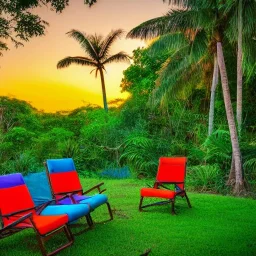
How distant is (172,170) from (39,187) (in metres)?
2.97

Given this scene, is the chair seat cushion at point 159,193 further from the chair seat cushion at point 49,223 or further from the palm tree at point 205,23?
the palm tree at point 205,23

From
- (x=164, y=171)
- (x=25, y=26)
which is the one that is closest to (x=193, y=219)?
(x=164, y=171)

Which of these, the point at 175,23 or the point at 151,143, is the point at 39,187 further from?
the point at 151,143

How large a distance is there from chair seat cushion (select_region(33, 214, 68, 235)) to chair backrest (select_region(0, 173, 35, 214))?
1.30 feet

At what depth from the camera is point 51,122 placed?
27.4 meters

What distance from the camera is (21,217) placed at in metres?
4.96

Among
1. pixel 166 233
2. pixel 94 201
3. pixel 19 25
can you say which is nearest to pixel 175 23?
pixel 19 25

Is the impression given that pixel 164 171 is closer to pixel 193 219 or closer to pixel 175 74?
pixel 193 219

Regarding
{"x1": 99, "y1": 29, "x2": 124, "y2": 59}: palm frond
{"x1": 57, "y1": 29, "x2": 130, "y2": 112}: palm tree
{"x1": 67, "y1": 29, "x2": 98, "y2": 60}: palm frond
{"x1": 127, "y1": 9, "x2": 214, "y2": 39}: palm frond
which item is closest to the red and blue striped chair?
{"x1": 127, "y1": 9, "x2": 214, "y2": 39}: palm frond

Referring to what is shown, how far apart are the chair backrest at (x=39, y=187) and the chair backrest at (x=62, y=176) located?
0.58 ft

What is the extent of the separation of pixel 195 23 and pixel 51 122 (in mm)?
18895

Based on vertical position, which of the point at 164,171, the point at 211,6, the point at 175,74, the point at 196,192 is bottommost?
the point at 196,192

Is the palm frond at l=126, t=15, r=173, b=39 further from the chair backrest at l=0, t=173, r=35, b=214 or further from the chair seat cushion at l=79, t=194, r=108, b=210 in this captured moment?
the chair backrest at l=0, t=173, r=35, b=214

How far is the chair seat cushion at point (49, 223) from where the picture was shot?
4.83 metres
